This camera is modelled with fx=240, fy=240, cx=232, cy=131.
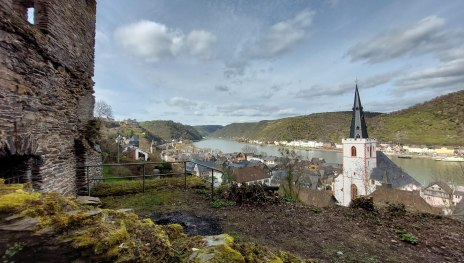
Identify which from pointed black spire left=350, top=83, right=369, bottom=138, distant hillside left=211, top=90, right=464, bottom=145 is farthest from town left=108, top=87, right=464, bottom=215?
distant hillside left=211, top=90, right=464, bottom=145

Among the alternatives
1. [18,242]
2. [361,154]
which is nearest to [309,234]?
[18,242]

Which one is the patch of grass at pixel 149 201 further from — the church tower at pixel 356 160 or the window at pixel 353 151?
the window at pixel 353 151

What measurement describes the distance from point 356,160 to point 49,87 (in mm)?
33002

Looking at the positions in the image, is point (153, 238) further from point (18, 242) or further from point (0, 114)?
point (0, 114)

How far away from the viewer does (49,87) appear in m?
5.14

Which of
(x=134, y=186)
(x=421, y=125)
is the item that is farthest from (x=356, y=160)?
(x=421, y=125)

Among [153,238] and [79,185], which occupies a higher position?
[153,238]

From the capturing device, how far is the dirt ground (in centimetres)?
376

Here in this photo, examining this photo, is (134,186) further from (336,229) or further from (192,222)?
(336,229)

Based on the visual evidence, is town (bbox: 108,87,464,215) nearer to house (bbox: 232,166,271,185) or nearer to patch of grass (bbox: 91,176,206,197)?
house (bbox: 232,166,271,185)

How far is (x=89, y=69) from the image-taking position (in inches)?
313

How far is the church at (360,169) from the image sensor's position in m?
29.5

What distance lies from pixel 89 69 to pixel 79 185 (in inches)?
149

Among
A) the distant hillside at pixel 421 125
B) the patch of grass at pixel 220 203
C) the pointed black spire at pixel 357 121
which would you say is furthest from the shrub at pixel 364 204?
the distant hillside at pixel 421 125
